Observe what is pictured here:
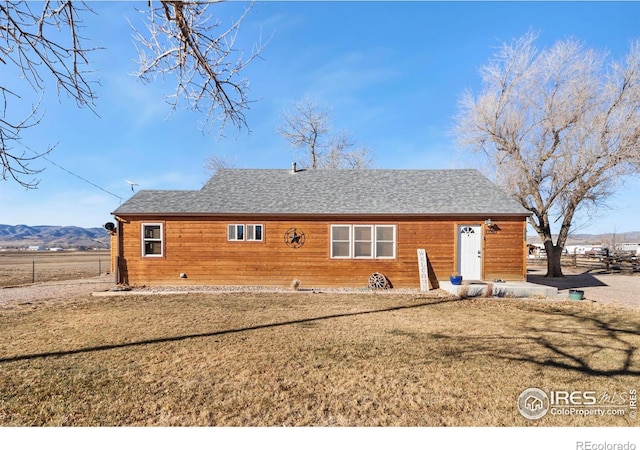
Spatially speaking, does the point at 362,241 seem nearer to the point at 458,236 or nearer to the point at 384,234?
the point at 384,234

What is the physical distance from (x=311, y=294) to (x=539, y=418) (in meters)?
8.46

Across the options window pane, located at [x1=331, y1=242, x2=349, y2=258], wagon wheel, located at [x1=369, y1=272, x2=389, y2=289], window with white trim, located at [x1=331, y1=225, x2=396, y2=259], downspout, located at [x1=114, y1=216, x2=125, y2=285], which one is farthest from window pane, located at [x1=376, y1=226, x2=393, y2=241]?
downspout, located at [x1=114, y1=216, x2=125, y2=285]

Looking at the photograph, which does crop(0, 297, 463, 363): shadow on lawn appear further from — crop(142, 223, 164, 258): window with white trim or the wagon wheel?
crop(142, 223, 164, 258): window with white trim

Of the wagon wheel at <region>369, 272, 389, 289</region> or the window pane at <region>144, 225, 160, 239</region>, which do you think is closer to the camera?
Result: the wagon wheel at <region>369, 272, 389, 289</region>

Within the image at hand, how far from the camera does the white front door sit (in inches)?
505

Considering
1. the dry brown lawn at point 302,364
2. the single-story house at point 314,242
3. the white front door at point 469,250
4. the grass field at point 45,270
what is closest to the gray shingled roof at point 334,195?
the single-story house at point 314,242

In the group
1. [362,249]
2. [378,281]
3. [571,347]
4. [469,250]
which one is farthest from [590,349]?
[362,249]

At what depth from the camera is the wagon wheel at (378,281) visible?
12.8m

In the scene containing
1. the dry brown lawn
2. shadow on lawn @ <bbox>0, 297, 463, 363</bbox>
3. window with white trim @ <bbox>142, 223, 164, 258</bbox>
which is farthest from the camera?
window with white trim @ <bbox>142, 223, 164, 258</bbox>

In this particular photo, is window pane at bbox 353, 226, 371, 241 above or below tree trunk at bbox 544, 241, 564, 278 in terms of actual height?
above

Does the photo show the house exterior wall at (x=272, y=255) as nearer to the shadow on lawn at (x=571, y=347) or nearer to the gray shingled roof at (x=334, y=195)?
the gray shingled roof at (x=334, y=195)

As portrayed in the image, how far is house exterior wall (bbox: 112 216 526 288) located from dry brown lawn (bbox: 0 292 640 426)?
14.0 feet

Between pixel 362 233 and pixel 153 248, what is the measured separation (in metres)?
8.73

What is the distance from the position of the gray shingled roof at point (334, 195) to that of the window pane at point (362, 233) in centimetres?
73
